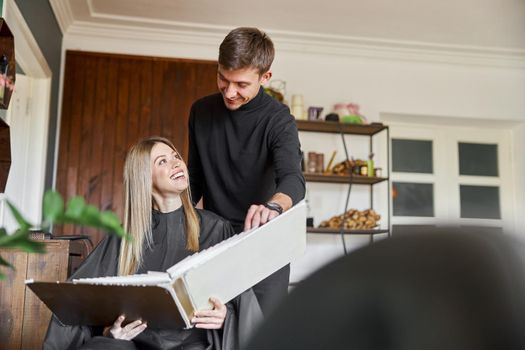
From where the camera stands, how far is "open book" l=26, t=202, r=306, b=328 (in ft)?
4.17

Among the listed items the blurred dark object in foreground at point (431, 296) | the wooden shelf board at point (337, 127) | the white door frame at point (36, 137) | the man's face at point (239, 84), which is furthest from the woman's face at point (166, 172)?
the wooden shelf board at point (337, 127)

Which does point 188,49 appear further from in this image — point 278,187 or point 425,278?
point 425,278

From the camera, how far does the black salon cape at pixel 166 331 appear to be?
63.9 inches

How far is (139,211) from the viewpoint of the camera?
1.94 m

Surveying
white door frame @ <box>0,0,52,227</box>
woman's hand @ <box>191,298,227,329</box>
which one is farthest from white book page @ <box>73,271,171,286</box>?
white door frame @ <box>0,0,52,227</box>

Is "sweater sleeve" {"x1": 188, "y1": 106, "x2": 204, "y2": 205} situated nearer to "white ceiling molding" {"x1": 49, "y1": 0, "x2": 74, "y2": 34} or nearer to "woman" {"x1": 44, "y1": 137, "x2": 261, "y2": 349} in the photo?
"woman" {"x1": 44, "y1": 137, "x2": 261, "y2": 349}

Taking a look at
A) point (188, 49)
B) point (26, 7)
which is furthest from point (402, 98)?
point (26, 7)

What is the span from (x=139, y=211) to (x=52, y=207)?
1.62 metres

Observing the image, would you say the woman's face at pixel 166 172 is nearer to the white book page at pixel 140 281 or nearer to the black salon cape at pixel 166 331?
the black salon cape at pixel 166 331

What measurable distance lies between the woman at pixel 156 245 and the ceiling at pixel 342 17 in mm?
2462

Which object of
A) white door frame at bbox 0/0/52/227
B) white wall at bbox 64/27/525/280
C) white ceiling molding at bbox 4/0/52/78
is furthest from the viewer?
white wall at bbox 64/27/525/280

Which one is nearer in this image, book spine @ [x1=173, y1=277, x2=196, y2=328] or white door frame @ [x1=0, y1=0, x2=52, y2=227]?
book spine @ [x1=173, y1=277, x2=196, y2=328]

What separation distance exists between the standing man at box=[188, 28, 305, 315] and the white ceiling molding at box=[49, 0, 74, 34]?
233 cm

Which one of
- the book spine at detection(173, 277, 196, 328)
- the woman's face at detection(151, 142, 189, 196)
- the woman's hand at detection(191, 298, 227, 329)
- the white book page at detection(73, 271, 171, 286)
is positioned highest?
the woman's face at detection(151, 142, 189, 196)
